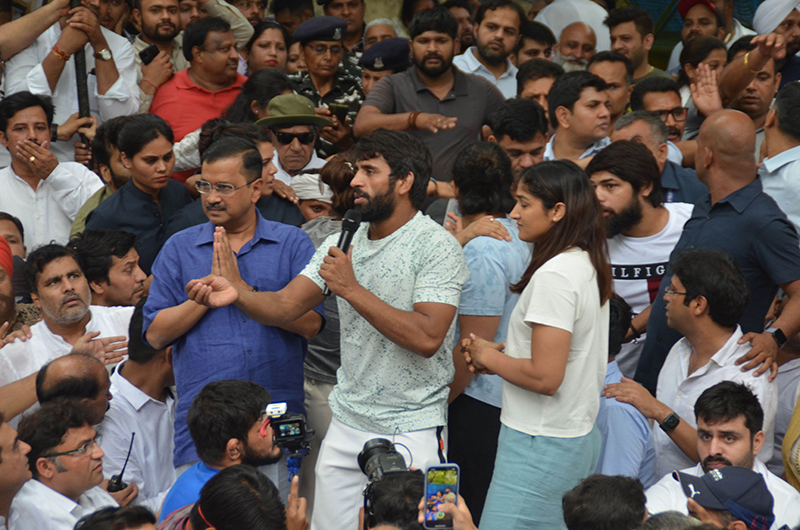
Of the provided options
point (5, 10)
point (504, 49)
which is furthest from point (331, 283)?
point (5, 10)

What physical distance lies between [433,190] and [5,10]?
369 centimetres

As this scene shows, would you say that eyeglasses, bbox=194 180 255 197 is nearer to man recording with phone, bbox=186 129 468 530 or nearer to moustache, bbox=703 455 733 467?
man recording with phone, bbox=186 129 468 530

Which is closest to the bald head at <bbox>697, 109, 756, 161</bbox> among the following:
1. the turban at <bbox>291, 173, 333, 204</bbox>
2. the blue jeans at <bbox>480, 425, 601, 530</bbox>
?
the blue jeans at <bbox>480, 425, 601, 530</bbox>

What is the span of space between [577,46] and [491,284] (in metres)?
4.32

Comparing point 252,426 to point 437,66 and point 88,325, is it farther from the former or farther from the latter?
point 437,66

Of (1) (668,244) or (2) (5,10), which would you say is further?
(2) (5,10)

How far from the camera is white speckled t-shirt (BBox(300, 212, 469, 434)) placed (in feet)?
9.74

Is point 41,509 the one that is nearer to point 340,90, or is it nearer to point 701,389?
point 701,389

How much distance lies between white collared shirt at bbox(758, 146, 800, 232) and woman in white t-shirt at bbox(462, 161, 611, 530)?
171cm

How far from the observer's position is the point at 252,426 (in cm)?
300

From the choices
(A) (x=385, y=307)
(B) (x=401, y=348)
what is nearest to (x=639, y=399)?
(B) (x=401, y=348)

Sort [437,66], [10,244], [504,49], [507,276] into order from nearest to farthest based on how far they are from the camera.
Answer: [507,276], [10,244], [437,66], [504,49]

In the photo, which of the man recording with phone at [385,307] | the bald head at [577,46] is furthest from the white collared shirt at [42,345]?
the bald head at [577,46]

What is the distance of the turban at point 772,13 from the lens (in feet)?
22.4
